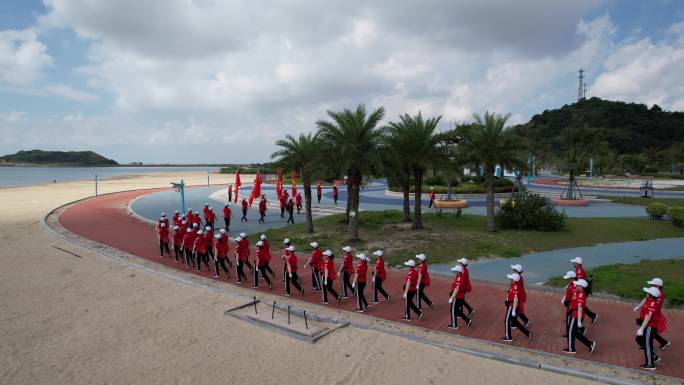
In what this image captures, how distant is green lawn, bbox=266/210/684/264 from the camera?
50.5 feet

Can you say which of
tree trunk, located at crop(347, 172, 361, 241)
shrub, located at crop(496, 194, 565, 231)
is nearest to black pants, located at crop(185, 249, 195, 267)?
tree trunk, located at crop(347, 172, 361, 241)

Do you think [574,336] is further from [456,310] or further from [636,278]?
[636,278]

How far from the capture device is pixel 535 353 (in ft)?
25.1

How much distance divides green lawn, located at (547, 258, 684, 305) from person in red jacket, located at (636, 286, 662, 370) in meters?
3.73

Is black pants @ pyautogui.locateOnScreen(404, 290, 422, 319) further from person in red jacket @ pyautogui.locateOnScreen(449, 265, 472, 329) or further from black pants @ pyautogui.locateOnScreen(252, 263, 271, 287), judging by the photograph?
black pants @ pyautogui.locateOnScreen(252, 263, 271, 287)

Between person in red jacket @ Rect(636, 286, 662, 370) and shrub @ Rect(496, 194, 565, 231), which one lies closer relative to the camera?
person in red jacket @ Rect(636, 286, 662, 370)

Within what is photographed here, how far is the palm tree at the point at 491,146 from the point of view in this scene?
1808cm

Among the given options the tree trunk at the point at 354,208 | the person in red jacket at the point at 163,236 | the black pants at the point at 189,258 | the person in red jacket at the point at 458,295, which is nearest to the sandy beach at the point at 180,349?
the person in red jacket at the point at 458,295

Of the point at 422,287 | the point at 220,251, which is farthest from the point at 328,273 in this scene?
the point at 220,251

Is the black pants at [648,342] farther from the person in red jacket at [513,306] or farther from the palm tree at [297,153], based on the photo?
the palm tree at [297,153]

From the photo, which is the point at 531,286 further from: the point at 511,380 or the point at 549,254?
the point at 511,380

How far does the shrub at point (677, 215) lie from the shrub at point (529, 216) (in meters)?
5.25

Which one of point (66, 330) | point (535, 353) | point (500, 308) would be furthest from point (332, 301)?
point (66, 330)

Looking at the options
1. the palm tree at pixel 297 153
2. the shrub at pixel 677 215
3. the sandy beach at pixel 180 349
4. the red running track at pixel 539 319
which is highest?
the palm tree at pixel 297 153
